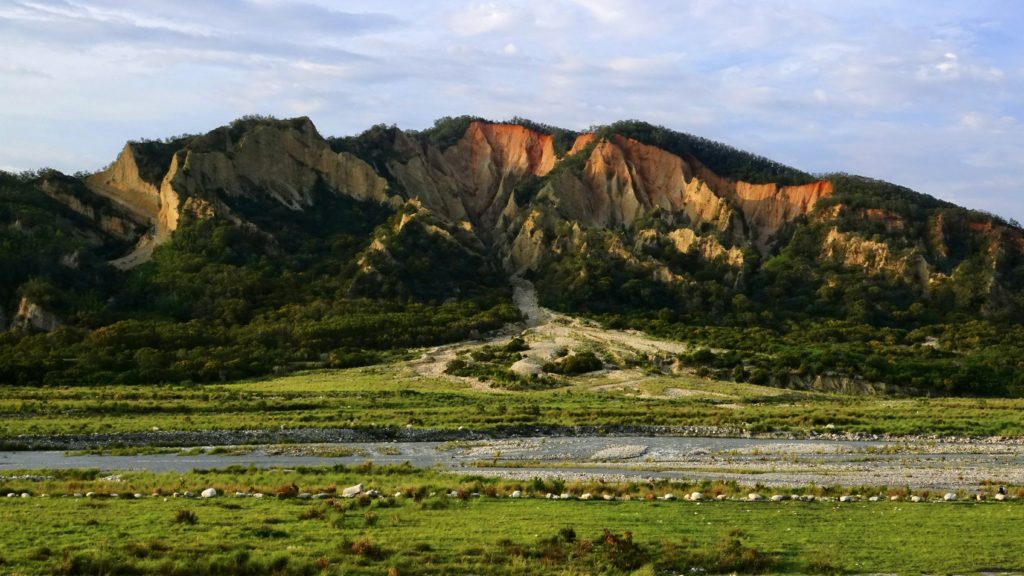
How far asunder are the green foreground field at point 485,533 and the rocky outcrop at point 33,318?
7250cm

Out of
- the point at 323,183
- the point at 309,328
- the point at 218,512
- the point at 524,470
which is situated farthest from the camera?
the point at 323,183

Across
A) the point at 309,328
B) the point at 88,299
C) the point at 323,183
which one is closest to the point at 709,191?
the point at 323,183

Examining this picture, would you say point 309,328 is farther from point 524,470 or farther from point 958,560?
point 958,560

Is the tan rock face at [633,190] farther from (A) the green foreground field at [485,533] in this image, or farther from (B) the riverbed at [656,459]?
(A) the green foreground field at [485,533]

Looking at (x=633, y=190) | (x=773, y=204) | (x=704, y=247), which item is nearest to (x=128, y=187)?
(x=633, y=190)

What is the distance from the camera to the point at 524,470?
37594 mm

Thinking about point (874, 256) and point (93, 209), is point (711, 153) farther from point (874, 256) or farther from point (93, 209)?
point (93, 209)

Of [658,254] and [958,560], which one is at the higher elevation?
[658,254]

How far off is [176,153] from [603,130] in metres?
66.9

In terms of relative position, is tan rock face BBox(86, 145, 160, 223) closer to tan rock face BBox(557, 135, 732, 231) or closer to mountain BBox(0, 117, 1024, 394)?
mountain BBox(0, 117, 1024, 394)

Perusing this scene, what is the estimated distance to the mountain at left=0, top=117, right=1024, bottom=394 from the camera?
288 ft

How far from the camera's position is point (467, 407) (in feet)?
204

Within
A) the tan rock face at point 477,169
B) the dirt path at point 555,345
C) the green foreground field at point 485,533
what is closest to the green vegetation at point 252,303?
the dirt path at point 555,345

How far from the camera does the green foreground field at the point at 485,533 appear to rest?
60.7ft
